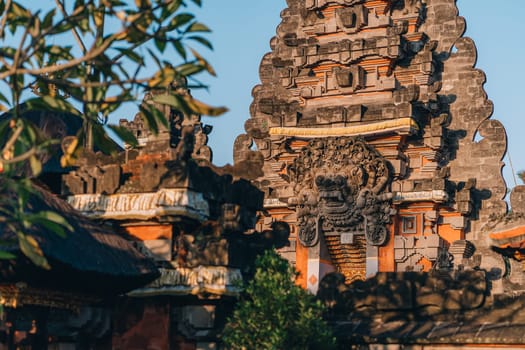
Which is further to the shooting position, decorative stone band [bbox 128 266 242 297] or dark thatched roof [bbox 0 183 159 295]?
decorative stone band [bbox 128 266 242 297]

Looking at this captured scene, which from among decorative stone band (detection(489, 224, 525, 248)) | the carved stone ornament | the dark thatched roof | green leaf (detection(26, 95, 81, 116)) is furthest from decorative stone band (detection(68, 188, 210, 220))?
the carved stone ornament

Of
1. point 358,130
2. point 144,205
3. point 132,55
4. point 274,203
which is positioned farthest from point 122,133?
point 274,203

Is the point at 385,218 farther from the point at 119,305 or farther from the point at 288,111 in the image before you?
the point at 119,305

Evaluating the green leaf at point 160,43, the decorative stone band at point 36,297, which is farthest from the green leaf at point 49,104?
the decorative stone band at point 36,297

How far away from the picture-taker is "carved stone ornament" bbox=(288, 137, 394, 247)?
3406 cm

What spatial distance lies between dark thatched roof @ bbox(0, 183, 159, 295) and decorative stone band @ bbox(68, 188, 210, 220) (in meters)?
0.33

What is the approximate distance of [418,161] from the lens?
34438 mm

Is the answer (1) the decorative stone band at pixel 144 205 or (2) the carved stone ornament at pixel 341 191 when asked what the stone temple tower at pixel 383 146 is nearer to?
(2) the carved stone ornament at pixel 341 191

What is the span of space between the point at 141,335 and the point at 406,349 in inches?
167

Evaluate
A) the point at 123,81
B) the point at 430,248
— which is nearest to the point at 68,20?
the point at 123,81

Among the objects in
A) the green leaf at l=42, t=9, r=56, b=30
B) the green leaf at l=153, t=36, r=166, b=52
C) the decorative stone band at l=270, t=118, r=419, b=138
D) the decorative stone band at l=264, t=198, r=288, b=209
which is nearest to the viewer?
the green leaf at l=42, t=9, r=56, b=30

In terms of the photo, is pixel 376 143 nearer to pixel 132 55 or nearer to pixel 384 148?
pixel 384 148

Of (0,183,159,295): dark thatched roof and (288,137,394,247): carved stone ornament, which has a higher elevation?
(288,137,394,247): carved stone ornament

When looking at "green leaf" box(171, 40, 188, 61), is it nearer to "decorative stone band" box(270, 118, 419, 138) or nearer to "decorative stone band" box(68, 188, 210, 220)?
"decorative stone band" box(68, 188, 210, 220)
